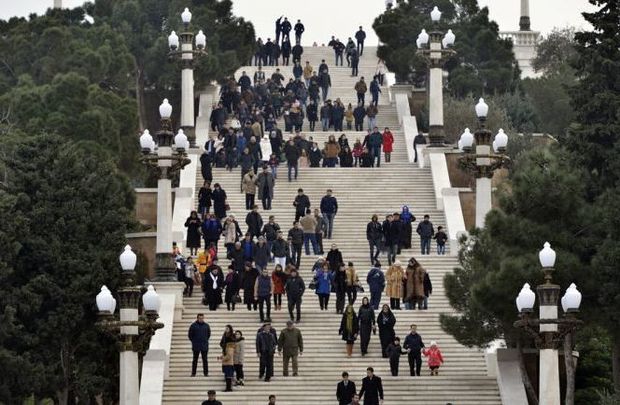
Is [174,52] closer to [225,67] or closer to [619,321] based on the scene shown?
[225,67]

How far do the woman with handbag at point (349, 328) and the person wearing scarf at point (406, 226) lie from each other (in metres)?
6.24

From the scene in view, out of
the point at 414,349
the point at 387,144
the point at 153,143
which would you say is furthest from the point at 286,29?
the point at 414,349

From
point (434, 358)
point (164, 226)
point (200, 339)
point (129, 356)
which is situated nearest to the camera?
point (129, 356)

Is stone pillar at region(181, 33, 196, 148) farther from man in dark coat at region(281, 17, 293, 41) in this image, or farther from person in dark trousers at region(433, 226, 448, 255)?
man in dark coat at region(281, 17, 293, 41)

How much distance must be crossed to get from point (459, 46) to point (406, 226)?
1008 inches

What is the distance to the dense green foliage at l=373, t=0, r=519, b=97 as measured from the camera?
86188mm

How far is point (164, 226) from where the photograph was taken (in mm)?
60312

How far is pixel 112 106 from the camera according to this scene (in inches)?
3076

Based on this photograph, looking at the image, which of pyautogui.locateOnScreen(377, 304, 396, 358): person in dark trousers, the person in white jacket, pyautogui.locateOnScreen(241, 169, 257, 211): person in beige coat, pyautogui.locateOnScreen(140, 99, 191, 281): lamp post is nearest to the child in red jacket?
pyautogui.locateOnScreen(377, 304, 396, 358): person in dark trousers

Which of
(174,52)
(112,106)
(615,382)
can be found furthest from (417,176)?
(615,382)

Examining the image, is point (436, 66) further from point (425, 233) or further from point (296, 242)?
point (296, 242)

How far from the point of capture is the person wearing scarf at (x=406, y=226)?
207ft

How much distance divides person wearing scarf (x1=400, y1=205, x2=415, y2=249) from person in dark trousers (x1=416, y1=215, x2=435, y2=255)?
23 cm

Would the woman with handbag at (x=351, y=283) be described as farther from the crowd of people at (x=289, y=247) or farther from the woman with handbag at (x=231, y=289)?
the woman with handbag at (x=231, y=289)
